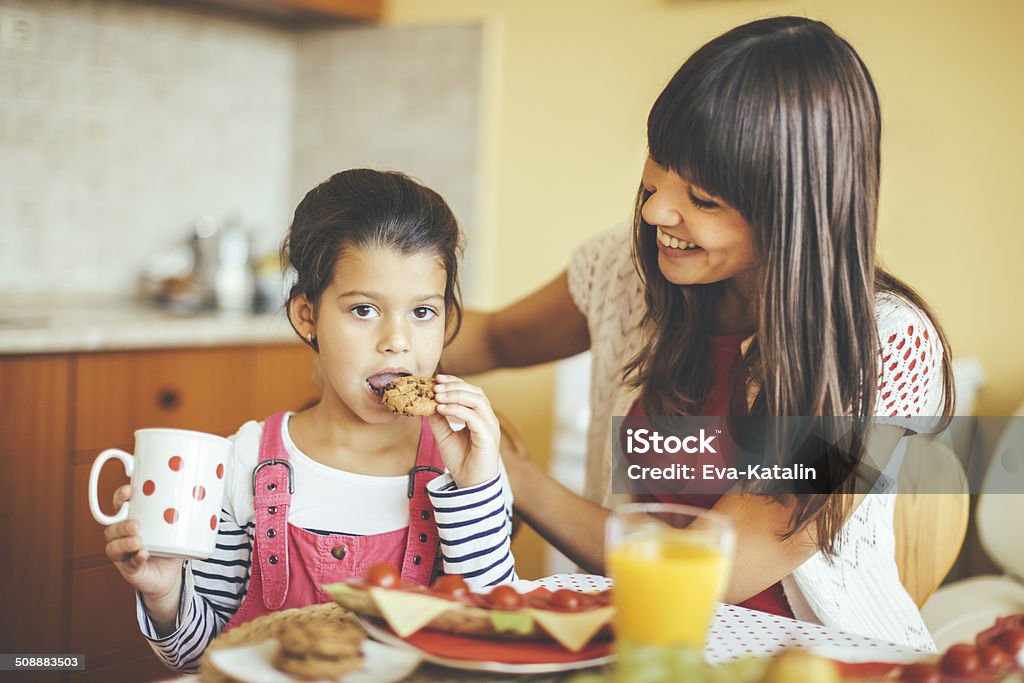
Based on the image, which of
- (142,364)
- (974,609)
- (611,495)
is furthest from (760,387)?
(142,364)

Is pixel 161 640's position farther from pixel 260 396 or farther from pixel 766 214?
pixel 260 396

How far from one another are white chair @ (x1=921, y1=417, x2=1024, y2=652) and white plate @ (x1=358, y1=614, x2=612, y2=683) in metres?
1.19

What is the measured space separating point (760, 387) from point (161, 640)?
0.68m

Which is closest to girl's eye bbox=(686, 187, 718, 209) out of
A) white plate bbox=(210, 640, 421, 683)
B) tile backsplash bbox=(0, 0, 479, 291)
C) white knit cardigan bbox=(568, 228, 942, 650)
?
white knit cardigan bbox=(568, 228, 942, 650)

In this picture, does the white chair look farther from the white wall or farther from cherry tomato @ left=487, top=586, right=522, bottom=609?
the white wall

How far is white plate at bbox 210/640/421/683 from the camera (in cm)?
65

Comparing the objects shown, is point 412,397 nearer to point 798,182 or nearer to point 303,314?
point 303,314

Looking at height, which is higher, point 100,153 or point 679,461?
point 100,153

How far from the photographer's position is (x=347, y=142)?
9.94 ft

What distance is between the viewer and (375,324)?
1.07m

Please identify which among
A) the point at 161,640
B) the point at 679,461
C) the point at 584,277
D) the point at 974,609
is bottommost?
the point at 974,609

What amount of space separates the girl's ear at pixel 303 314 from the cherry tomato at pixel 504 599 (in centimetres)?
48

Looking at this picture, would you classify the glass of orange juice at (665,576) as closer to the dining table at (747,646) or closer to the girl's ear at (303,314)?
the dining table at (747,646)

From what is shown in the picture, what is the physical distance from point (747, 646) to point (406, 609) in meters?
0.29
